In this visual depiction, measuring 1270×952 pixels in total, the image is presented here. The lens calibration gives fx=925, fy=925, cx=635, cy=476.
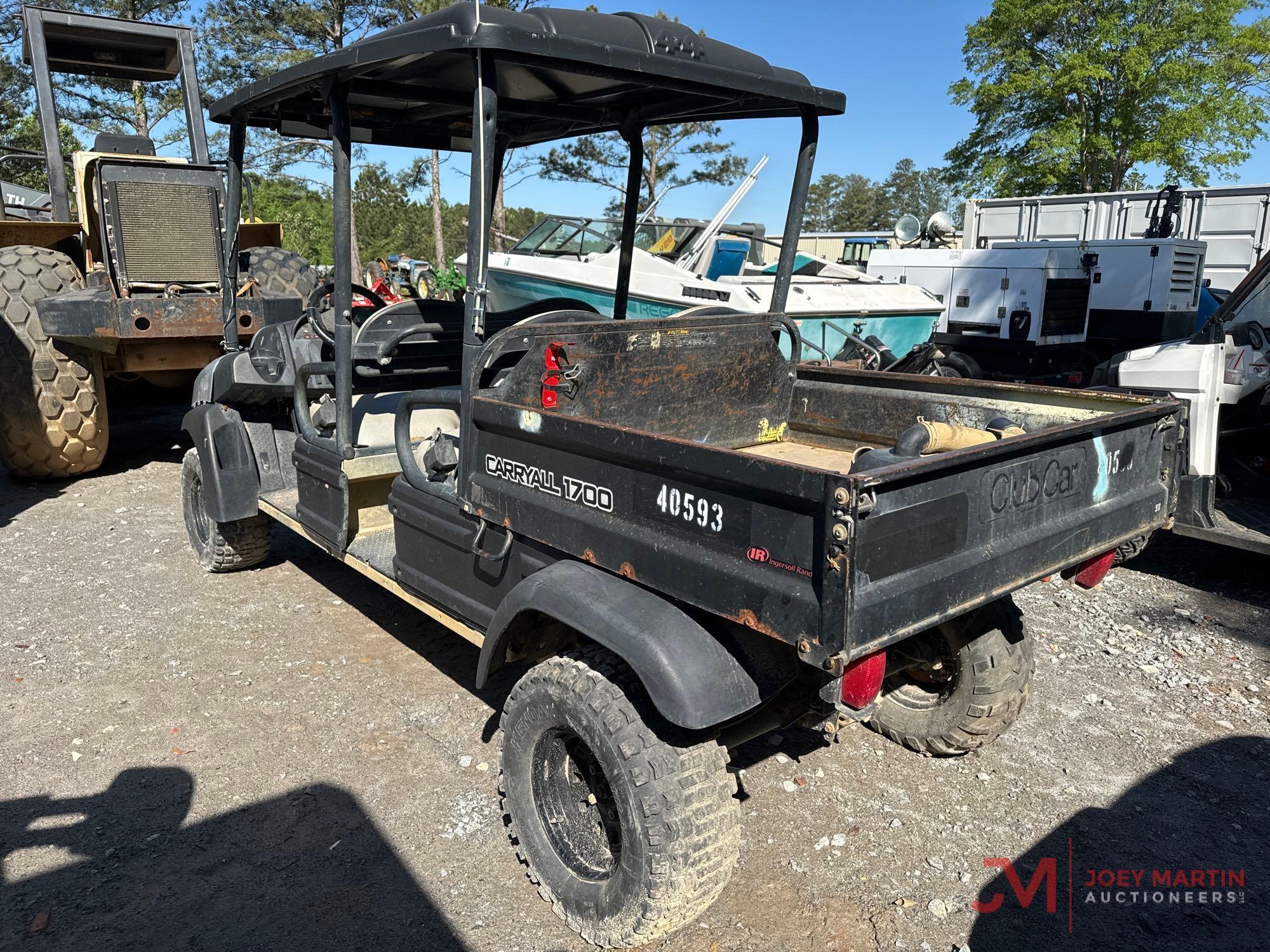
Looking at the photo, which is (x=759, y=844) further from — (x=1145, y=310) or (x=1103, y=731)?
(x=1145, y=310)

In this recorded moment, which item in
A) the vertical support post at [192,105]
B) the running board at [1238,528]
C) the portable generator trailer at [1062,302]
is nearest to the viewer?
the running board at [1238,528]

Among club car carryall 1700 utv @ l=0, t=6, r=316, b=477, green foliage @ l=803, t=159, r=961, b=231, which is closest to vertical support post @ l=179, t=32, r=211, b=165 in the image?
club car carryall 1700 utv @ l=0, t=6, r=316, b=477

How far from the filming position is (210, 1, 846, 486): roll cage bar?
9.08ft

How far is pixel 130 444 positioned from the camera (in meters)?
8.82

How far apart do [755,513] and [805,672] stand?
2.20 ft

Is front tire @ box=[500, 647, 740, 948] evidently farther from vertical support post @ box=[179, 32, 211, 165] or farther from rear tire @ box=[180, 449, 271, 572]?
vertical support post @ box=[179, 32, 211, 165]

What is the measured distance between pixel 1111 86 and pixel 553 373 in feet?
75.8

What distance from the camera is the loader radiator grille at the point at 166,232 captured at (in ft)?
22.8

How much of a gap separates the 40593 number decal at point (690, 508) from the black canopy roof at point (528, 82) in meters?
1.35

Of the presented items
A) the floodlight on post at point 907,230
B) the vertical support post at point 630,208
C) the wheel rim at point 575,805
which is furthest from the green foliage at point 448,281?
the wheel rim at point 575,805

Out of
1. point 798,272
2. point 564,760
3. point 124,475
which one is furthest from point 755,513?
point 798,272

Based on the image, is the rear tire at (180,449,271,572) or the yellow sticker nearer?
the yellow sticker

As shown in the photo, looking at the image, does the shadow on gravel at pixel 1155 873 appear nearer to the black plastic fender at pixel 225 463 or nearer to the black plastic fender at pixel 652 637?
the black plastic fender at pixel 652 637

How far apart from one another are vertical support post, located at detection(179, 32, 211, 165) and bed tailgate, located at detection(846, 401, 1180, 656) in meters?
7.15
